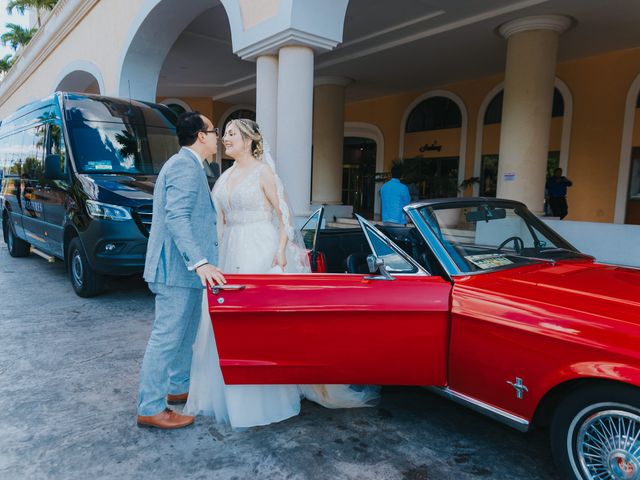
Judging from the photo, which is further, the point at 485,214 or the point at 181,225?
the point at 485,214

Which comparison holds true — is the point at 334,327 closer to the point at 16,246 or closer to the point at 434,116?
the point at 16,246

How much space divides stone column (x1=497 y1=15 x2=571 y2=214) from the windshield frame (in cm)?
658

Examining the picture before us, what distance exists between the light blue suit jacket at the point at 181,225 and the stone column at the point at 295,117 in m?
4.11

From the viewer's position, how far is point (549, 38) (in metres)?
9.02

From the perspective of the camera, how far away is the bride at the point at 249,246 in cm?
291

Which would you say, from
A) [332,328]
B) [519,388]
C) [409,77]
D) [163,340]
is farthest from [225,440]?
[409,77]

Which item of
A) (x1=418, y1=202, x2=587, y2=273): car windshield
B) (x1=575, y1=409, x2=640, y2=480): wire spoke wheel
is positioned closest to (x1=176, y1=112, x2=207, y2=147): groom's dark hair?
(x1=418, y1=202, x2=587, y2=273): car windshield

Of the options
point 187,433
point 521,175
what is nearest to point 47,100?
point 187,433

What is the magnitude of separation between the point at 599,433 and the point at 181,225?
229 centimetres

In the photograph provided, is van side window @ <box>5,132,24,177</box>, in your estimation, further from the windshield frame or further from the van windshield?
the windshield frame

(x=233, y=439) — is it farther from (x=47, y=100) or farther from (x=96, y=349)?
(x=47, y=100)

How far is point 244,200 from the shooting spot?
3021 millimetres

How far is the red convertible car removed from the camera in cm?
→ 198

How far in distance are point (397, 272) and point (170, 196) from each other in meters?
1.38
